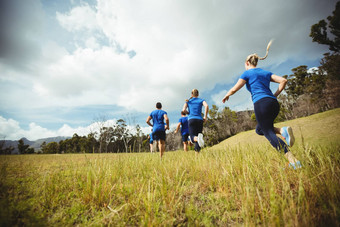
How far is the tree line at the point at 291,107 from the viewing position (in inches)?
582

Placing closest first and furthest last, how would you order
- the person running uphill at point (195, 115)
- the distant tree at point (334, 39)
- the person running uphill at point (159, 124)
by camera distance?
the person running uphill at point (195, 115), the person running uphill at point (159, 124), the distant tree at point (334, 39)

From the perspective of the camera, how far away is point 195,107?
4551mm

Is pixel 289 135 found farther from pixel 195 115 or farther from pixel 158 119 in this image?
pixel 158 119

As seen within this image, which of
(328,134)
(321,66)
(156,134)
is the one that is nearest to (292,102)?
(321,66)

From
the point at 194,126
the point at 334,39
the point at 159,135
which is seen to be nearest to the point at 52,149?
the point at 159,135

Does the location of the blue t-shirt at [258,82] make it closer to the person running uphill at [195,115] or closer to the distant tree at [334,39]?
the person running uphill at [195,115]

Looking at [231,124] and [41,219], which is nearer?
[41,219]

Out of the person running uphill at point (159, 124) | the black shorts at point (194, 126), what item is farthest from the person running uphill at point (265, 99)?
the person running uphill at point (159, 124)

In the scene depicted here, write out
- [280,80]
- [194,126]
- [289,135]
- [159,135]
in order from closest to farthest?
[289,135]
[280,80]
[194,126]
[159,135]

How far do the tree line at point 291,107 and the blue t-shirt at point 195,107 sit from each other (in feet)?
3.62

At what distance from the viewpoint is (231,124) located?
27688mm

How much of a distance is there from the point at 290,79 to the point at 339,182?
1555 inches

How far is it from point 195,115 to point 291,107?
123 feet

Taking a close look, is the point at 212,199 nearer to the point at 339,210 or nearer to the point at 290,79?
the point at 339,210
